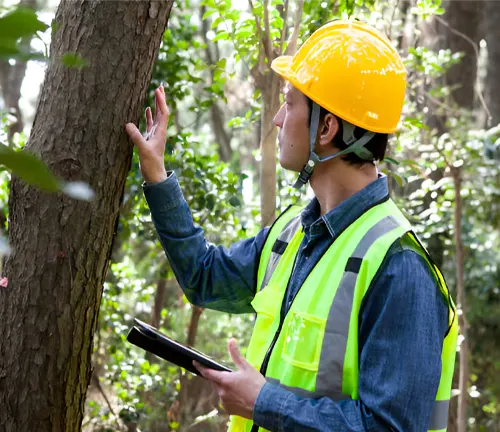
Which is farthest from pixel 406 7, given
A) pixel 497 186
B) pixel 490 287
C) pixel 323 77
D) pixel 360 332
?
pixel 360 332

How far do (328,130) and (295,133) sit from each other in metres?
0.10

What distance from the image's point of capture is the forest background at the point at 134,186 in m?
1.91

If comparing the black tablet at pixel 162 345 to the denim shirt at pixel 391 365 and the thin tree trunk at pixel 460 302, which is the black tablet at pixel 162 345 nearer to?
the denim shirt at pixel 391 365

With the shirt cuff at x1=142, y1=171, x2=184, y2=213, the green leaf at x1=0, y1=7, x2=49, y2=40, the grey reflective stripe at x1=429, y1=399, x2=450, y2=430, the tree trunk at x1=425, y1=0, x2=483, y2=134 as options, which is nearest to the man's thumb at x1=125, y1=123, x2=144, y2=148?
the shirt cuff at x1=142, y1=171, x2=184, y2=213

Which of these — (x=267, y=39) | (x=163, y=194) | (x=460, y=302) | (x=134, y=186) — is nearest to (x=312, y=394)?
(x=163, y=194)

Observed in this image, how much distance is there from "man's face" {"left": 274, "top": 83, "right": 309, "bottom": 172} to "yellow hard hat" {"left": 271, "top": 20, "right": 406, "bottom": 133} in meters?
0.05

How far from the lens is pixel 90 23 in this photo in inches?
76.7

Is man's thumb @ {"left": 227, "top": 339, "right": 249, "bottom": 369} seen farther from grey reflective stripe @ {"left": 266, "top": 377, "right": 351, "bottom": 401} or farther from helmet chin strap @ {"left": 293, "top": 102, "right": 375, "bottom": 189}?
helmet chin strap @ {"left": 293, "top": 102, "right": 375, "bottom": 189}

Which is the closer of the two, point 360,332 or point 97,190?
point 360,332

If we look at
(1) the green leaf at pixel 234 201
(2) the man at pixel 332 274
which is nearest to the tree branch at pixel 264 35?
(1) the green leaf at pixel 234 201

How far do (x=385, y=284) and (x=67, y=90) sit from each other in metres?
0.98

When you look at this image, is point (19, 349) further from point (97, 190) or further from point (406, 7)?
point (406, 7)

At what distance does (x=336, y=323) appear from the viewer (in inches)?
69.9

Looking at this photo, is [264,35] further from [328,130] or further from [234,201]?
[328,130]
